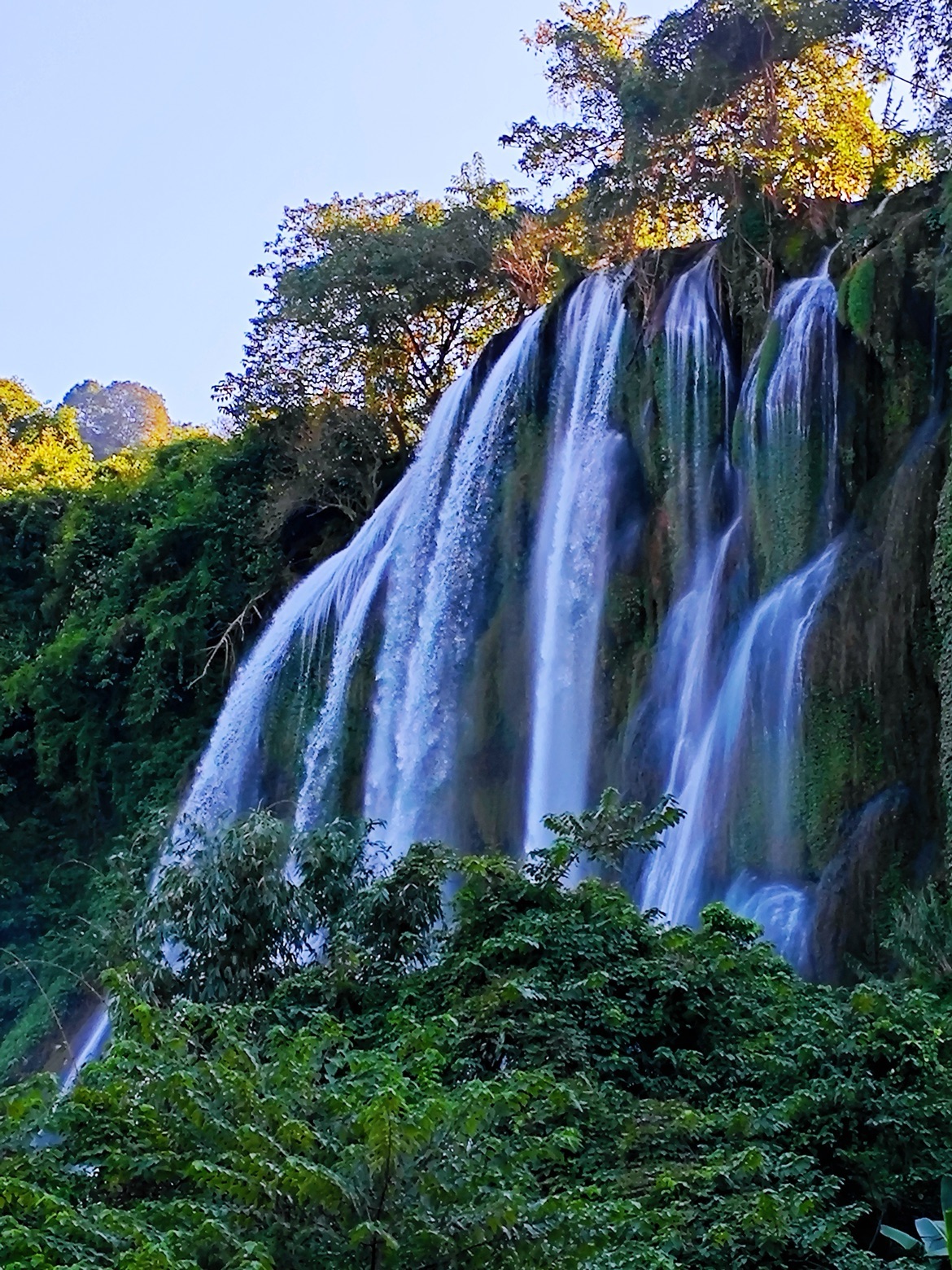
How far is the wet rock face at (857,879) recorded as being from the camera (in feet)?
32.6

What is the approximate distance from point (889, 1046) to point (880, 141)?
544 inches

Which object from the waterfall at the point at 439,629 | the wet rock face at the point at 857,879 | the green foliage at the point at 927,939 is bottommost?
the green foliage at the point at 927,939

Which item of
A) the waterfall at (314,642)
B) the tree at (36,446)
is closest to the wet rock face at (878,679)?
the waterfall at (314,642)

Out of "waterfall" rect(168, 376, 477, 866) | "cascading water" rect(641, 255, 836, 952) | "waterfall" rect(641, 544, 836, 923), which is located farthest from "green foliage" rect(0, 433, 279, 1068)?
"waterfall" rect(641, 544, 836, 923)

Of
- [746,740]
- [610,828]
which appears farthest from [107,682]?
[610,828]

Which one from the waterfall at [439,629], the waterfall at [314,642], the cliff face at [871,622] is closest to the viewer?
the cliff face at [871,622]

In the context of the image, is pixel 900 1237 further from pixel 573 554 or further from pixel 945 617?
pixel 573 554

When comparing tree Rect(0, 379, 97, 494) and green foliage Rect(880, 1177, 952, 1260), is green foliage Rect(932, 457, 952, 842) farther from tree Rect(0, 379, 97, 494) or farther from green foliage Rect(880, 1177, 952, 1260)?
tree Rect(0, 379, 97, 494)

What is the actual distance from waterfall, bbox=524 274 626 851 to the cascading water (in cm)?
138

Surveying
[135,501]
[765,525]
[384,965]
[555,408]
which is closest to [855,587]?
[765,525]

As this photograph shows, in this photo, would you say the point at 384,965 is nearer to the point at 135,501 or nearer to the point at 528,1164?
the point at 528,1164

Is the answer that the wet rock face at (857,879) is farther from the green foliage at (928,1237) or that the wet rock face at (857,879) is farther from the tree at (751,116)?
the tree at (751,116)

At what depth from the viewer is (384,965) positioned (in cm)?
841

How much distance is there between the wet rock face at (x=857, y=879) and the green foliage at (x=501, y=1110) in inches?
77.3
